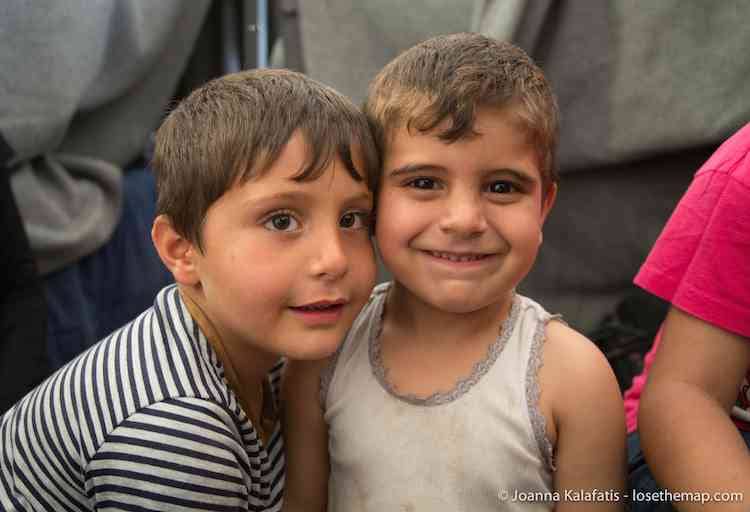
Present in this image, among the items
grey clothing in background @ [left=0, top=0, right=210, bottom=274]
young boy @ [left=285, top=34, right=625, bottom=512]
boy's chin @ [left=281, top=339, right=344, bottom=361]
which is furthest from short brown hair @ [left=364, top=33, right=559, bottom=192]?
grey clothing in background @ [left=0, top=0, right=210, bottom=274]

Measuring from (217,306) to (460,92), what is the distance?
1.19 feet

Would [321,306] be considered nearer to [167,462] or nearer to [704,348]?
[167,462]

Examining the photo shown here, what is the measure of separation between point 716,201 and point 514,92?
0.26 metres

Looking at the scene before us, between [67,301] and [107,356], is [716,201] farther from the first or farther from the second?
[67,301]

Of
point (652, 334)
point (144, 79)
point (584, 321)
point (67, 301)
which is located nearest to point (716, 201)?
point (652, 334)

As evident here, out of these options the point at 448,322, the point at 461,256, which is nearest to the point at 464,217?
the point at 461,256

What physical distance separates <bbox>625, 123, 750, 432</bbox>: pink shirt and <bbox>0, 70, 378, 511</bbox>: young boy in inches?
14.1

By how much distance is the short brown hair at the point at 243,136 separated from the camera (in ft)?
3.16

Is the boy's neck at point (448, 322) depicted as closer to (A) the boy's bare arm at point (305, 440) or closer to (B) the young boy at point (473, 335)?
(B) the young boy at point (473, 335)

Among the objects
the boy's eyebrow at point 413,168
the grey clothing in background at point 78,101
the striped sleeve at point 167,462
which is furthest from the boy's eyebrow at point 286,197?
the grey clothing in background at point 78,101

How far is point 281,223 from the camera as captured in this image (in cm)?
97

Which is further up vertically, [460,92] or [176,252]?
[460,92]

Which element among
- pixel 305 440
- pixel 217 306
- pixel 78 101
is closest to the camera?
pixel 217 306

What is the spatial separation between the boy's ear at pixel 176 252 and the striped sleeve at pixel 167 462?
17 centimetres
